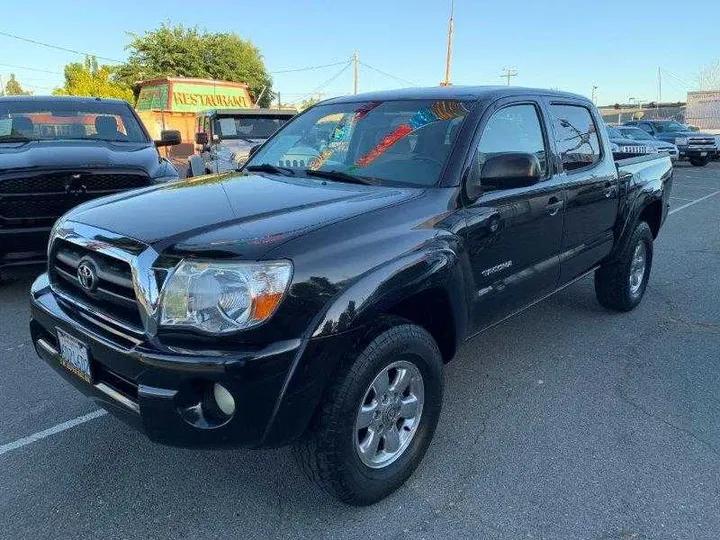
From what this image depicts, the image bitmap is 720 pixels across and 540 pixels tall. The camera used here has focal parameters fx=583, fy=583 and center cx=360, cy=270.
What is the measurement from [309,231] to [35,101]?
219 inches

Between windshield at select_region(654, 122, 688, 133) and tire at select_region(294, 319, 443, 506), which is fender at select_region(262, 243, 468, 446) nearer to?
tire at select_region(294, 319, 443, 506)

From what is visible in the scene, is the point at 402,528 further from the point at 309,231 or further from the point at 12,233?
the point at 12,233

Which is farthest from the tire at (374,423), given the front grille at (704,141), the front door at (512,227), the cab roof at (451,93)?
the front grille at (704,141)

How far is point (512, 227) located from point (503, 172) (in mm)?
431

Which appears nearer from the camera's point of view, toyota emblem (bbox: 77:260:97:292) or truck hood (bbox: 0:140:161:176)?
toyota emblem (bbox: 77:260:97:292)

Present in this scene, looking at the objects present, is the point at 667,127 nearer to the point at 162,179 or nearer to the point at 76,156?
the point at 162,179

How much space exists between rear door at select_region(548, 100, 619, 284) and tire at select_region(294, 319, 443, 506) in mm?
1612

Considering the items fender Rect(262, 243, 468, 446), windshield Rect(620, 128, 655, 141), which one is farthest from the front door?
windshield Rect(620, 128, 655, 141)

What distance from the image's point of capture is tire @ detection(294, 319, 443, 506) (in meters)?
2.21

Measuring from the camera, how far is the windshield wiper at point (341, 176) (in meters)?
2.99

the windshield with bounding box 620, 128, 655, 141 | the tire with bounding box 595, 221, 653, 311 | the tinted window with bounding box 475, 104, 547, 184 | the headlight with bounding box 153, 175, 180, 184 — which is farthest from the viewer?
the windshield with bounding box 620, 128, 655, 141

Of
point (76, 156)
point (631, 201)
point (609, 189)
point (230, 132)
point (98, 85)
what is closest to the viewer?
point (609, 189)

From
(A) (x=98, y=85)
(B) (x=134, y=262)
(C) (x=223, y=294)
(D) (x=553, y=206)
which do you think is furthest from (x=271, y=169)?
(A) (x=98, y=85)

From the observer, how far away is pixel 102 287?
2311 millimetres
